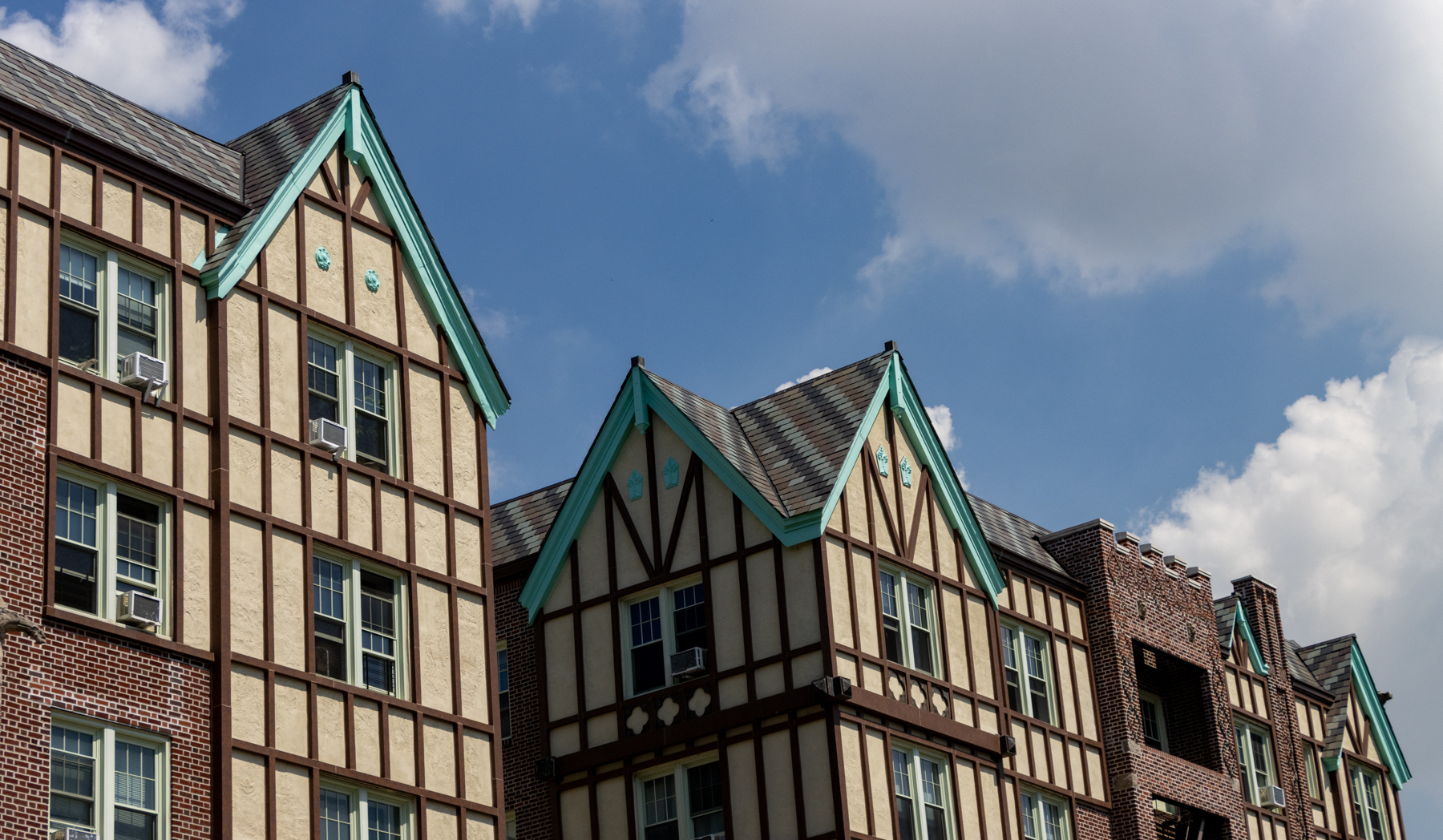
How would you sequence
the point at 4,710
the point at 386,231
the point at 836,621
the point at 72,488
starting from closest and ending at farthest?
the point at 4,710, the point at 72,488, the point at 386,231, the point at 836,621

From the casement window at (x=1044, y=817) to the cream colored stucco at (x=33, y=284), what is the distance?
73.2 ft

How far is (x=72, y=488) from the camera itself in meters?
25.6

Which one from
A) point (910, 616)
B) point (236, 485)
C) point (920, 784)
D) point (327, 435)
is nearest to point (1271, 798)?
point (910, 616)

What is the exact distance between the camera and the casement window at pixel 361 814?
27.5m

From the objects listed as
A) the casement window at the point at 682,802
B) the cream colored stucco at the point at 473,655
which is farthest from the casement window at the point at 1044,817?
the cream colored stucco at the point at 473,655

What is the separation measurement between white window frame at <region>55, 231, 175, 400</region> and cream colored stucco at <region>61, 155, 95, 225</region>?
34 centimetres

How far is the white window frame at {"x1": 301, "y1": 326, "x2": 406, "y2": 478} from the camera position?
29.8m

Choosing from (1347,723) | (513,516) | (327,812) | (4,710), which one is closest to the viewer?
(4,710)

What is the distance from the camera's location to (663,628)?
125 feet

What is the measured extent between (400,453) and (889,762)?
11023 millimetres

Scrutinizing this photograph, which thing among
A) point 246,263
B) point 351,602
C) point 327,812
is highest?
point 246,263

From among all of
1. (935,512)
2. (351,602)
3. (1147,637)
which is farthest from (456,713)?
(1147,637)

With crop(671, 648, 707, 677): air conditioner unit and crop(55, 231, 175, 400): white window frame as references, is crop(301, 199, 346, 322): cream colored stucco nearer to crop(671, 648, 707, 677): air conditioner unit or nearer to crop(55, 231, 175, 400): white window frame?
crop(55, 231, 175, 400): white window frame

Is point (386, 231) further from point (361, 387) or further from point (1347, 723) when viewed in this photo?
point (1347, 723)
